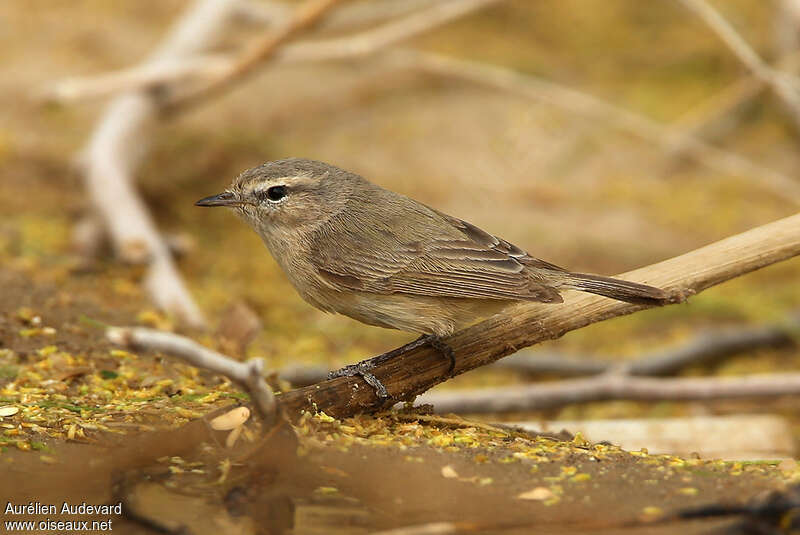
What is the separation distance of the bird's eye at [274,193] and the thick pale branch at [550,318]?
1.09 meters

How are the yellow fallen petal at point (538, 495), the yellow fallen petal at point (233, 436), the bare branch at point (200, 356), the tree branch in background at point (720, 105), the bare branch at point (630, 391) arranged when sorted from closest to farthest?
1. the bare branch at point (200, 356)
2. the yellow fallen petal at point (538, 495)
3. the yellow fallen petal at point (233, 436)
4. the bare branch at point (630, 391)
5. the tree branch in background at point (720, 105)

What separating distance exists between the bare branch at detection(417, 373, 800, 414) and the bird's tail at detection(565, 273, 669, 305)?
2.25m

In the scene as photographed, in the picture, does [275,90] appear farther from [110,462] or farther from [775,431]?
[110,462]

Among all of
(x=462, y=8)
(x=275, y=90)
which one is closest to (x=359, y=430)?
(x=462, y=8)

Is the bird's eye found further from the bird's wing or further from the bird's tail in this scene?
the bird's tail

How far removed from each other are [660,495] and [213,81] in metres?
6.42

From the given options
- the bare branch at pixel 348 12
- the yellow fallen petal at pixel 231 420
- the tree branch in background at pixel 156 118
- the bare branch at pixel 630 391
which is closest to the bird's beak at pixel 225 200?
the yellow fallen petal at pixel 231 420

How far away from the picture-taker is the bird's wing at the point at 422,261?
4.53m

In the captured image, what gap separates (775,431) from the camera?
595 centimetres

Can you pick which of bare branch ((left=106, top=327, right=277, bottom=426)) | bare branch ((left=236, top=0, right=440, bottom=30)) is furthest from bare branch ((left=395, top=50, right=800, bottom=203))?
bare branch ((left=106, top=327, right=277, bottom=426))

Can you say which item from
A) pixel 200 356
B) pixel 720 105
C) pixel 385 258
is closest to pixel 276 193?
pixel 385 258

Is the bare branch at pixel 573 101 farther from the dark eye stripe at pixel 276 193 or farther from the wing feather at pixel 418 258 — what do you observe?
the dark eye stripe at pixel 276 193

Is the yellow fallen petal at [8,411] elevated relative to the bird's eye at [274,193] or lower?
lower

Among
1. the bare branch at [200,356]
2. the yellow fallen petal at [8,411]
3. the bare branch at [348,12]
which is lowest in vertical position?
the bare branch at [200,356]
